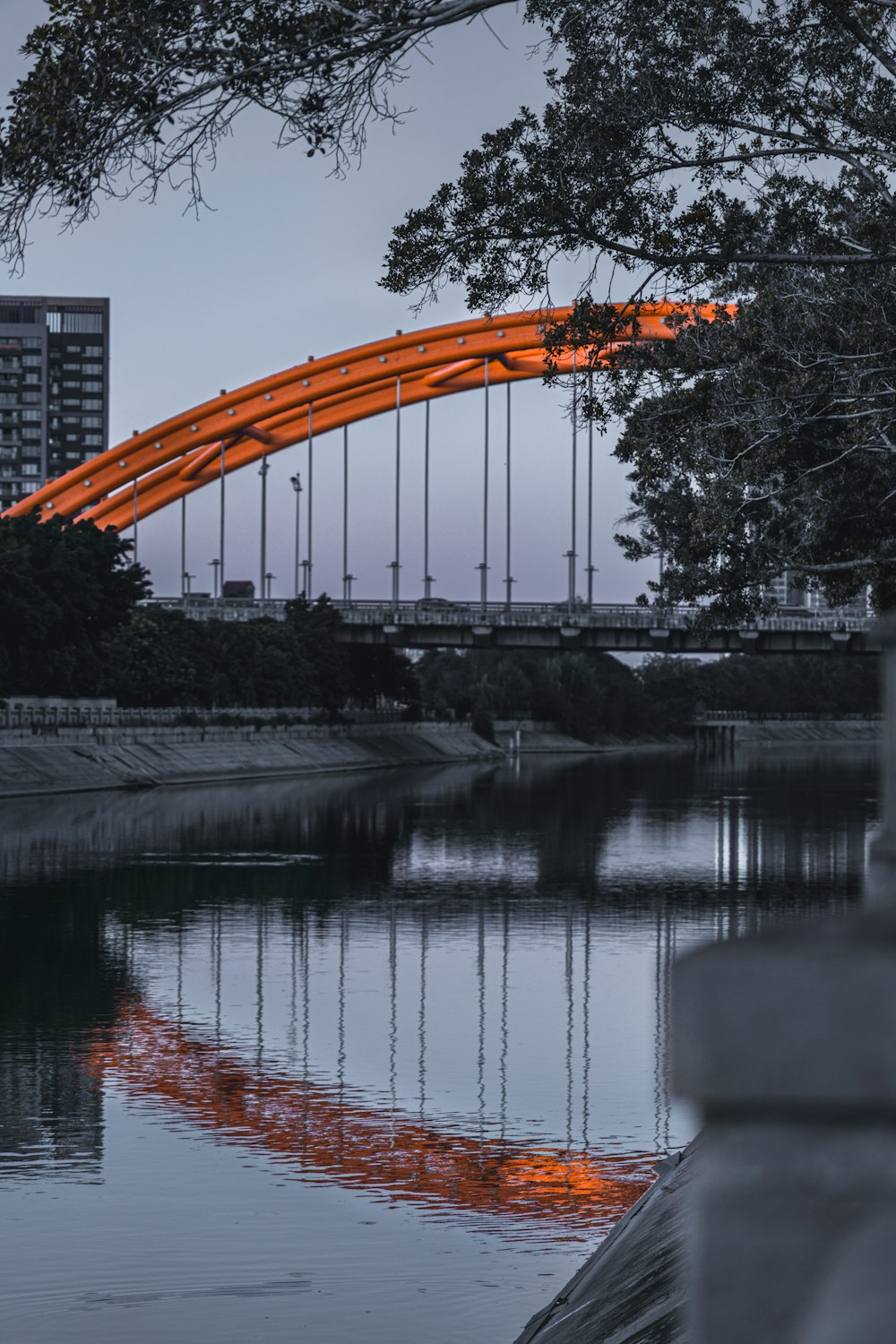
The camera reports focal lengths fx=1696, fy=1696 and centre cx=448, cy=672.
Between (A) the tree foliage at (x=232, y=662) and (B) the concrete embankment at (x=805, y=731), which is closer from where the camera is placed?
(A) the tree foliage at (x=232, y=662)

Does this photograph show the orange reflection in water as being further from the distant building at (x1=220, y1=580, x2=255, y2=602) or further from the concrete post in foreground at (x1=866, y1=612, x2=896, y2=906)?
the distant building at (x1=220, y1=580, x2=255, y2=602)

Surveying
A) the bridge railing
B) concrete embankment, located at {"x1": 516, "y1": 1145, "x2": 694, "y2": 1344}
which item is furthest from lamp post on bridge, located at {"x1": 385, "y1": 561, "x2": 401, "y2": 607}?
concrete embankment, located at {"x1": 516, "y1": 1145, "x2": 694, "y2": 1344}

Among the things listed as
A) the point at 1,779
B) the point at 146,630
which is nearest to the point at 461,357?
the point at 146,630

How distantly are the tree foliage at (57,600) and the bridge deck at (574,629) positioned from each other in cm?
2161

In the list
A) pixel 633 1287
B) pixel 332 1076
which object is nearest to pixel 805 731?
pixel 332 1076

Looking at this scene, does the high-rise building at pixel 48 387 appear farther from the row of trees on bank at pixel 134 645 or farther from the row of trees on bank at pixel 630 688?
the row of trees on bank at pixel 134 645

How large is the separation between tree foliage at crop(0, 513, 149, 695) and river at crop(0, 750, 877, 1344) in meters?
26.4

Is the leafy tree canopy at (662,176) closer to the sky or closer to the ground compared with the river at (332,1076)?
closer to the sky

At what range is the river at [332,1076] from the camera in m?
8.51

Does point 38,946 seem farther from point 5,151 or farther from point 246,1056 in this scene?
point 5,151

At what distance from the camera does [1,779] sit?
169 feet

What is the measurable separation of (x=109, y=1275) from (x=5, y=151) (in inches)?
255

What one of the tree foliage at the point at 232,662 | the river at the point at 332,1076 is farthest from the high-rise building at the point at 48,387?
the river at the point at 332,1076

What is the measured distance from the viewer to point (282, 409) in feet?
317
